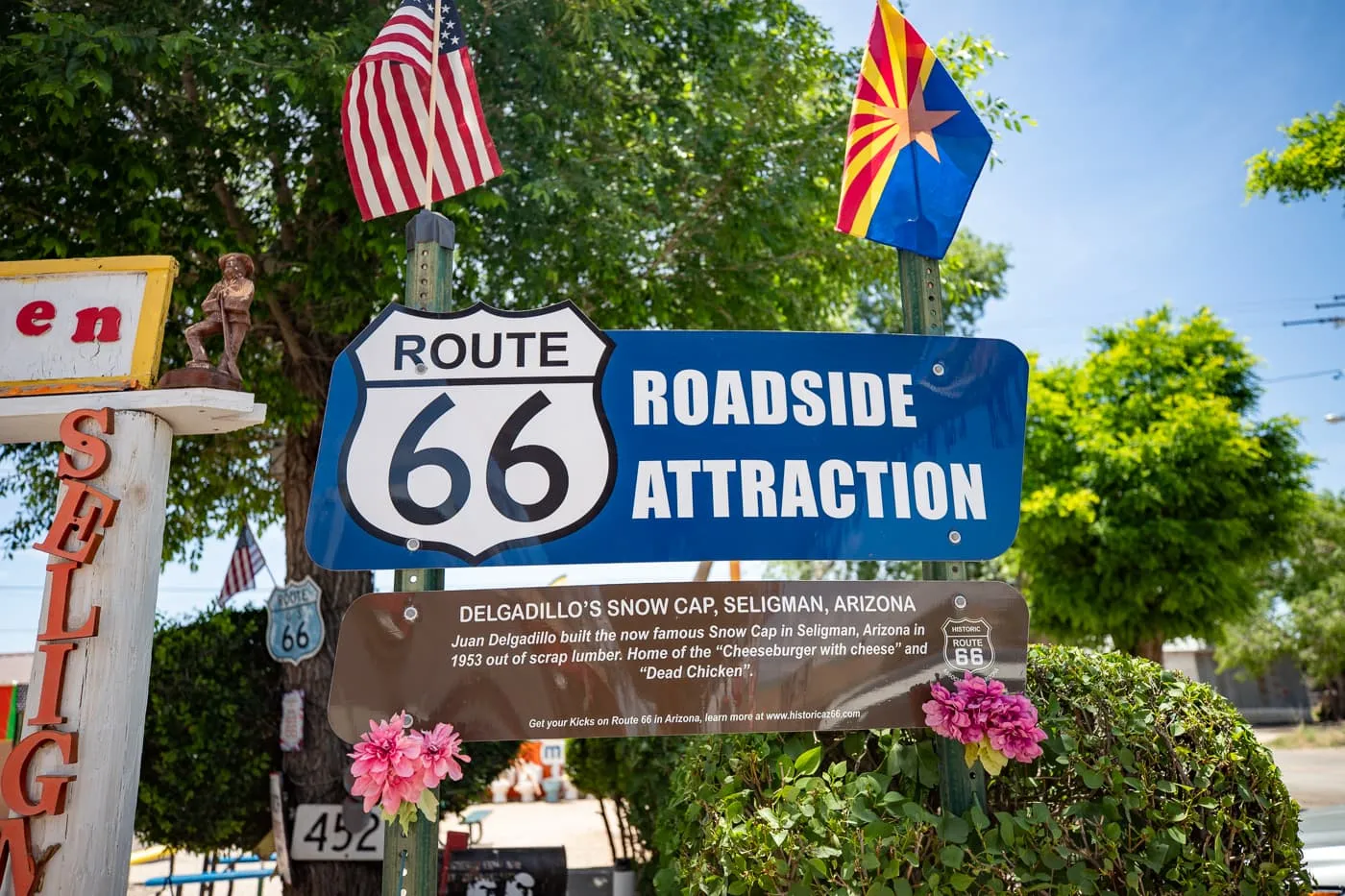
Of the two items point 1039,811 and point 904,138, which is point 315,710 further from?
point 904,138

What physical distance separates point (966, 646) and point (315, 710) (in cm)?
654

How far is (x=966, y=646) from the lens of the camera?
358 cm

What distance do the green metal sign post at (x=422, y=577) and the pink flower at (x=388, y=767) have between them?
150 millimetres

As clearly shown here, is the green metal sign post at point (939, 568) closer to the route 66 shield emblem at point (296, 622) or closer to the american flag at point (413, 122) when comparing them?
the american flag at point (413, 122)

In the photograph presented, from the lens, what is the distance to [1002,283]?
800 inches

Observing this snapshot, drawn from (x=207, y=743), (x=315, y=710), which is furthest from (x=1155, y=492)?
(x=207, y=743)

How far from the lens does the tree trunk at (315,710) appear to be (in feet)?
25.7

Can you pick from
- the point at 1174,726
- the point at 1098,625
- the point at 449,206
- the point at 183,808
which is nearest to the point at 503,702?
the point at 1174,726

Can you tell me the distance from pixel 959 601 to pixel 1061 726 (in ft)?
1.95

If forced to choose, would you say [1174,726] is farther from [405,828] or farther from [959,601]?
[405,828]

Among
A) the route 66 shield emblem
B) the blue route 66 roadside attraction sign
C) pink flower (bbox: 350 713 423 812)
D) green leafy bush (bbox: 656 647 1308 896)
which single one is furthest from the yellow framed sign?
the route 66 shield emblem

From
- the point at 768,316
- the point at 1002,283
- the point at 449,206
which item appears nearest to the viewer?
the point at 449,206

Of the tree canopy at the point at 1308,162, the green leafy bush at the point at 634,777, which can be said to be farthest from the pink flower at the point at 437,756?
the tree canopy at the point at 1308,162

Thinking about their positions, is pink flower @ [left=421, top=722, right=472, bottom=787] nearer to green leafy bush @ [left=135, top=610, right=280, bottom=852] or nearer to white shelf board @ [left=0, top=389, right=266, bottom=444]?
white shelf board @ [left=0, top=389, right=266, bottom=444]
